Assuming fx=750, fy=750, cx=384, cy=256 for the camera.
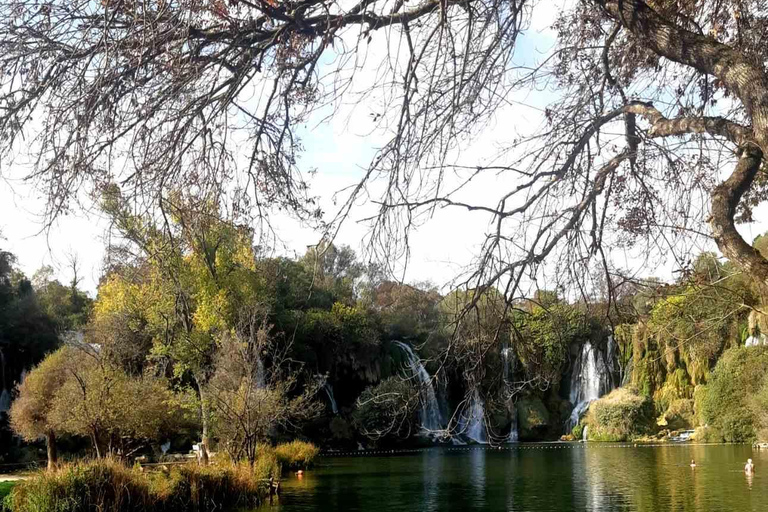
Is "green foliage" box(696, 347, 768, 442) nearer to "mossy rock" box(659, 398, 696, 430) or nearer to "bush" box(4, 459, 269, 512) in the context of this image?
"mossy rock" box(659, 398, 696, 430)

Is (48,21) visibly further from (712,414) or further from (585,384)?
(585,384)

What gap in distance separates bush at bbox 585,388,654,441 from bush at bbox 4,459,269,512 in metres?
26.4

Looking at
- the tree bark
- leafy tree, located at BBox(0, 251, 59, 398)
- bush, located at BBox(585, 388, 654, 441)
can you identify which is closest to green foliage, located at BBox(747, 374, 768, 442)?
bush, located at BBox(585, 388, 654, 441)

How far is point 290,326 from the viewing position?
128 ft

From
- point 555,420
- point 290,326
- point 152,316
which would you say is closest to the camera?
point 152,316

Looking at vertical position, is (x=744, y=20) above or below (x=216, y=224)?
above

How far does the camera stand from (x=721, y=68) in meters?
3.61

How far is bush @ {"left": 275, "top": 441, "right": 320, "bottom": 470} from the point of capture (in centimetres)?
2730

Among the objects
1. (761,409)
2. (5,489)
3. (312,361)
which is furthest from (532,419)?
(5,489)

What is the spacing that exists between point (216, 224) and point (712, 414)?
3740 centimetres

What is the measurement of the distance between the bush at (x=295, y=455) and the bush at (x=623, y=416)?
17.7m

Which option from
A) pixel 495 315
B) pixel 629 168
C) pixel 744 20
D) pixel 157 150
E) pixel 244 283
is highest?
pixel 244 283

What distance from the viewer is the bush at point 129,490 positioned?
522 inches

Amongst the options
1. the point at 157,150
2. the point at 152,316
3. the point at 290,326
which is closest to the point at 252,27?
the point at 157,150
